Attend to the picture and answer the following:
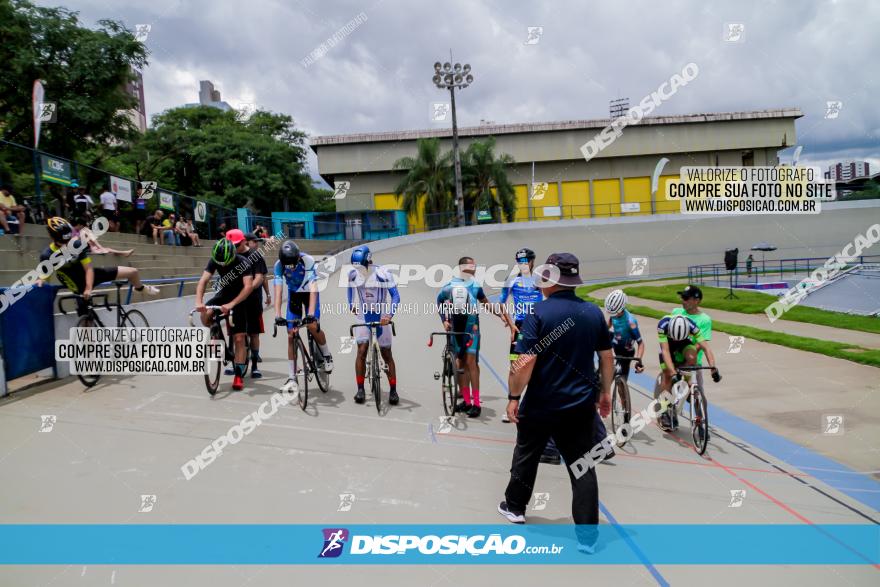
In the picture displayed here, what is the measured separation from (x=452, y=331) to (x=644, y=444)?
2457 mm

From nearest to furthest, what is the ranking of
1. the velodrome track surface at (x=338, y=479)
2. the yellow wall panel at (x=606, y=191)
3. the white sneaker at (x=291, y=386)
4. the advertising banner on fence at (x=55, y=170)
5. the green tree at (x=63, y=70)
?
the velodrome track surface at (x=338, y=479) → the white sneaker at (x=291, y=386) → the advertising banner on fence at (x=55, y=170) → the green tree at (x=63, y=70) → the yellow wall panel at (x=606, y=191)

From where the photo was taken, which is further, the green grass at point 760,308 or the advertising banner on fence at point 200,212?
the advertising banner on fence at point 200,212

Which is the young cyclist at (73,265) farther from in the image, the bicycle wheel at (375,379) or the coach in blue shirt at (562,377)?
the coach in blue shirt at (562,377)

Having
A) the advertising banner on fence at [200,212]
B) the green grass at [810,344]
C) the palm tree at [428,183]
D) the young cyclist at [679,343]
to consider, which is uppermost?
the palm tree at [428,183]

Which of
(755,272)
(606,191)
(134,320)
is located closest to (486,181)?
(606,191)

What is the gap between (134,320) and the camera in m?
8.15

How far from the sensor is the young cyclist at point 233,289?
6734mm

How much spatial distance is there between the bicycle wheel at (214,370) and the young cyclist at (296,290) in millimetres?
803

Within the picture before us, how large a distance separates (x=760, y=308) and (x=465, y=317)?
49.9 ft

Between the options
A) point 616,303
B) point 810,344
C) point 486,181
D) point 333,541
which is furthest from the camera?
point 486,181

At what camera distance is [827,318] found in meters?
15.5

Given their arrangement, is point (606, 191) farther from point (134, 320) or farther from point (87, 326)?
point (87, 326)

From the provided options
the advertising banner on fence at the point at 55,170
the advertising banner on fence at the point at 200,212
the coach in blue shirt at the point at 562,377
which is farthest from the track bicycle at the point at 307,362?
the advertising banner on fence at the point at 200,212

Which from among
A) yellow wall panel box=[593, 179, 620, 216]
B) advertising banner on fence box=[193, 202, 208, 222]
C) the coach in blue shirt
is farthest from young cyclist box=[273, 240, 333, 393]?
yellow wall panel box=[593, 179, 620, 216]
